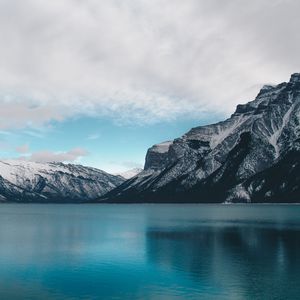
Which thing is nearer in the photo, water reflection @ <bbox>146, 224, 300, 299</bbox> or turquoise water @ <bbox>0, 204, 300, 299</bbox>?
turquoise water @ <bbox>0, 204, 300, 299</bbox>

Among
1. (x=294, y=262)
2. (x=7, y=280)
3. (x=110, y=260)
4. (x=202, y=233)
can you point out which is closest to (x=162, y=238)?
(x=202, y=233)

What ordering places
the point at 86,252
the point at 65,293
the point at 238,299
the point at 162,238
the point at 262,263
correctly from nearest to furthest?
the point at 238,299 → the point at 65,293 → the point at 262,263 → the point at 86,252 → the point at 162,238

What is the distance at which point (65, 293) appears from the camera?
71.4m

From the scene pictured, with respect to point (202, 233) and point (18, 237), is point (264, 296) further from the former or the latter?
point (18, 237)

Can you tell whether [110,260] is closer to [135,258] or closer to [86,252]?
[135,258]

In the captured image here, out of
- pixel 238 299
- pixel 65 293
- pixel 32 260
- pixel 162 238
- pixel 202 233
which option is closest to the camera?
pixel 238 299

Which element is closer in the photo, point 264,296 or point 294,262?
point 264,296

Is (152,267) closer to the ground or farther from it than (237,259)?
closer to the ground

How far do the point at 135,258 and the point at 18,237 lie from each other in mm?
61054

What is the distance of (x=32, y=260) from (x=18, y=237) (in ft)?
174

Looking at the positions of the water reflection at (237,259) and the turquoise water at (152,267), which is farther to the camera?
the water reflection at (237,259)

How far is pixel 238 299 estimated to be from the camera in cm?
6638

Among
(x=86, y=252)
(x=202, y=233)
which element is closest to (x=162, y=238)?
(x=202, y=233)

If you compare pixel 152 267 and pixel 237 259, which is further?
pixel 237 259
